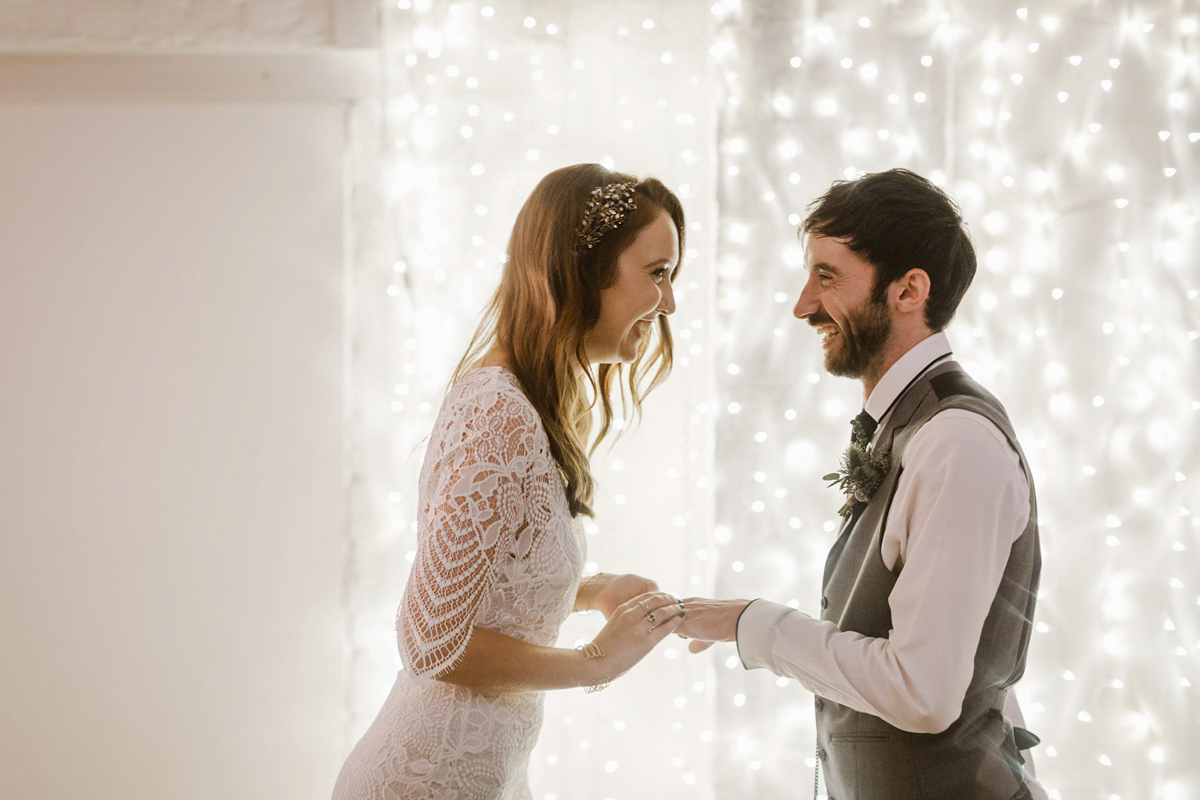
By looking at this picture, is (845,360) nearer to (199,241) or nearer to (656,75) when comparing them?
(656,75)

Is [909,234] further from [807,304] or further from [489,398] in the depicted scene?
[489,398]

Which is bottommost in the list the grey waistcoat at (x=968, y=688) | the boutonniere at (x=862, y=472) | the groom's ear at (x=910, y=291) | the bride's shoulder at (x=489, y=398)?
the grey waistcoat at (x=968, y=688)

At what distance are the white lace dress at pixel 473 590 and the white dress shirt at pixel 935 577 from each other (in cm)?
54

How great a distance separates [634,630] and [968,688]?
2.06ft

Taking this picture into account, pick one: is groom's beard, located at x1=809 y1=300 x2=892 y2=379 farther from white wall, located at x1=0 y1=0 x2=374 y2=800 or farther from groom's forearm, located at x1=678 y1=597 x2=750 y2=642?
white wall, located at x1=0 y1=0 x2=374 y2=800

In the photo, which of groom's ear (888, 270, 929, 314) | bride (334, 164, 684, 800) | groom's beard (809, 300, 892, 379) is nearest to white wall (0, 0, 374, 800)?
bride (334, 164, 684, 800)

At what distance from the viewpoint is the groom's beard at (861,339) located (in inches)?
63.9

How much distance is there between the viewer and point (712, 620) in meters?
1.59

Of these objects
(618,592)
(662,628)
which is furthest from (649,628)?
(618,592)

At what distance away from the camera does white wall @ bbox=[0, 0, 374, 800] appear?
2.94m

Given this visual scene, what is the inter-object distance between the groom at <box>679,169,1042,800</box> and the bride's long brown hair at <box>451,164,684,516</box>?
0.40m

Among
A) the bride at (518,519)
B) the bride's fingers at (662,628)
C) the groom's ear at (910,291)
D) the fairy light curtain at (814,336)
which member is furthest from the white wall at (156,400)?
the groom's ear at (910,291)

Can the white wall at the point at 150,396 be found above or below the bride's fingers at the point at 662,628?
above

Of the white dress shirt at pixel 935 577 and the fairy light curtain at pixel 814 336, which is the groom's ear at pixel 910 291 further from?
the fairy light curtain at pixel 814 336
